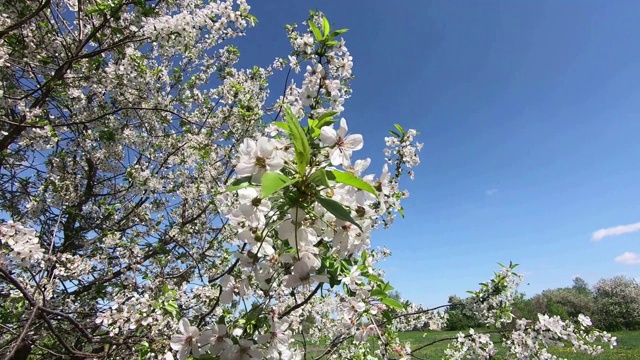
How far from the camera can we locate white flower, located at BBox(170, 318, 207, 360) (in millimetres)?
1150

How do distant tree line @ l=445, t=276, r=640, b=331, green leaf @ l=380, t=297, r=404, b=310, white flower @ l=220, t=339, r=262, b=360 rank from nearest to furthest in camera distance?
white flower @ l=220, t=339, r=262, b=360, green leaf @ l=380, t=297, r=404, b=310, distant tree line @ l=445, t=276, r=640, b=331

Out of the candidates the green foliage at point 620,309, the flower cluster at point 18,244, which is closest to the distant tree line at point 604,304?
the green foliage at point 620,309

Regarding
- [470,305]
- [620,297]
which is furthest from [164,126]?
[620,297]

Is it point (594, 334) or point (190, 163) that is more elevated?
point (190, 163)

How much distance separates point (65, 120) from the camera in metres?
4.49

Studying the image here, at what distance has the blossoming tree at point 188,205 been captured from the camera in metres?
1.07

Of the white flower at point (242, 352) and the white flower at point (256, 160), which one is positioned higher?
the white flower at point (256, 160)

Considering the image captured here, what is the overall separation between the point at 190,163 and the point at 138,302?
3.06 meters

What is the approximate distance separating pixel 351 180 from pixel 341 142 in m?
0.21

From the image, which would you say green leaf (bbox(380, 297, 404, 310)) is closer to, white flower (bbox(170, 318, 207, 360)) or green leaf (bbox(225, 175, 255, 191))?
white flower (bbox(170, 318, 207, 360))

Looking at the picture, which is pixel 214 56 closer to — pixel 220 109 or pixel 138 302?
pixel 220 109

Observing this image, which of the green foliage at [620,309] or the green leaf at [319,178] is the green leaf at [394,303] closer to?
the green leaf at [319,178]

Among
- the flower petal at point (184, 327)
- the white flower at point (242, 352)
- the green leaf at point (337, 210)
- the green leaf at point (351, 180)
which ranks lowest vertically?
the white flower at point (242, 352)

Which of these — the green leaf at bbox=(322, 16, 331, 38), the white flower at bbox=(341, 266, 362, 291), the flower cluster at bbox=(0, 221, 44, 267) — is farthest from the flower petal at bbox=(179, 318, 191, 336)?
the flower cluster at bbox=(0, 221, 44, 267)
